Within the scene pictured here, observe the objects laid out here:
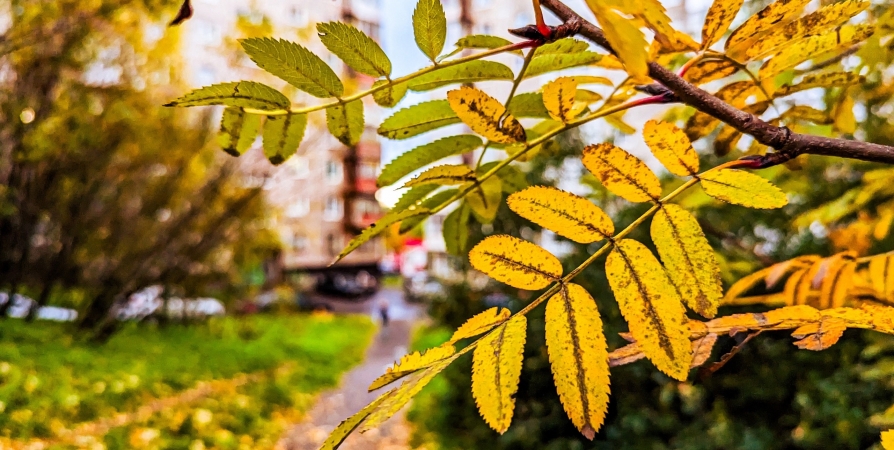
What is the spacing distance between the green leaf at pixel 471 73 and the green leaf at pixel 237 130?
0.12 meters

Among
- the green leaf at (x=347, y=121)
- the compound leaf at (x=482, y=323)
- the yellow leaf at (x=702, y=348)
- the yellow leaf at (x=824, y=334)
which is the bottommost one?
the yellow leaf at (x=702, y=348)

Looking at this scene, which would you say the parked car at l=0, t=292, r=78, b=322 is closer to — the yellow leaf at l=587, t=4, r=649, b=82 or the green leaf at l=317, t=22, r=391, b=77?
the green leaf at l=317, t=22, r=391, b=77

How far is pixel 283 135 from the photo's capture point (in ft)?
1.23

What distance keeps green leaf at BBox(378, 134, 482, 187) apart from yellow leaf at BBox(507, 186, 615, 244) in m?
0.12

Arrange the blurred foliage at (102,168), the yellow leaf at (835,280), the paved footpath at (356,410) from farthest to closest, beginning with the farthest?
the paved footpath at (356,410)
the blurred foliage at (102,168)
the yellow leaf at (835,280)

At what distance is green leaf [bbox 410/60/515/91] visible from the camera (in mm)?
345

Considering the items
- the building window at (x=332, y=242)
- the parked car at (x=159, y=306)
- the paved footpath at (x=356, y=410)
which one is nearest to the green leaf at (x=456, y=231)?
the paved footpath at (x=356, y=410)

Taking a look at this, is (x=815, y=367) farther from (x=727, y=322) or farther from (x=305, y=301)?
(x=305, y=301)

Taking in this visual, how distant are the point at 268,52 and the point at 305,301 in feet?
35.0

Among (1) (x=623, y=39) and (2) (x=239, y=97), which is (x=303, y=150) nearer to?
(2) (x=239, y=97)

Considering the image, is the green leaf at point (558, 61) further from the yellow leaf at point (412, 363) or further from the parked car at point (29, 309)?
the parked car at point (29, 309)

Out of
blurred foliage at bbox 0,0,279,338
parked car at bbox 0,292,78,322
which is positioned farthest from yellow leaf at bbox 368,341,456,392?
parked car at bbox 0,292,78,322

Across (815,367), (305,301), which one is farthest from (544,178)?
(305,301)

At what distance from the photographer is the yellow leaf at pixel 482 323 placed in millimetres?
265
